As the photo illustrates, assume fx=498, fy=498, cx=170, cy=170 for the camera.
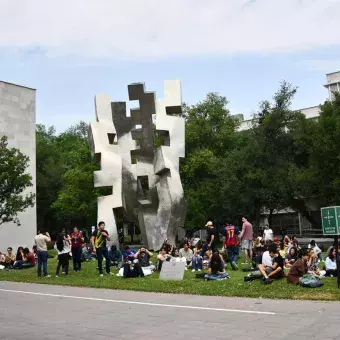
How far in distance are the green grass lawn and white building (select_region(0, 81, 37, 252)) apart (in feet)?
67.6

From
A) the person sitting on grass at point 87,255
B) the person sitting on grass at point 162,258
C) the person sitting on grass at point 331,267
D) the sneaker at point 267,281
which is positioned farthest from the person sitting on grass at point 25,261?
the person sitting on grass at point 331,267

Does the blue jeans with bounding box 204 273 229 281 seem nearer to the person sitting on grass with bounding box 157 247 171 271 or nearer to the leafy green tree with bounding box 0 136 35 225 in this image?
the person sitting on grass with bounding box 157 247 171 271

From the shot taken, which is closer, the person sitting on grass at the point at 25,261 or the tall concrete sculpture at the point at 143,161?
the person sitting on grass at the point at 25,261

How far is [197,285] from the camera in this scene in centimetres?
1342

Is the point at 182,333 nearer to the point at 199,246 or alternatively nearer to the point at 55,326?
the point at 55,326

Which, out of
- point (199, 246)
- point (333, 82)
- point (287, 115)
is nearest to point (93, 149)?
point (199, 246)

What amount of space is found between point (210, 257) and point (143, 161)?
10409 millimetres

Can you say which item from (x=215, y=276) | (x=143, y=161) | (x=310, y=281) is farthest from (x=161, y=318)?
(x=143, y=161)

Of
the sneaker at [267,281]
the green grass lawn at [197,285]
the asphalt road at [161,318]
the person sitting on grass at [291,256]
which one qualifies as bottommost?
the asphalt road at [161,318]

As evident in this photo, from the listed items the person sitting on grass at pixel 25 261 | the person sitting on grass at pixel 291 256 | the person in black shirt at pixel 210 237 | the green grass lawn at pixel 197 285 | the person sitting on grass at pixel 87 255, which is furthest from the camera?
the person sitting on grass at pixel 87 255

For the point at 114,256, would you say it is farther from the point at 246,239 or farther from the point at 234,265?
the point at 234,265

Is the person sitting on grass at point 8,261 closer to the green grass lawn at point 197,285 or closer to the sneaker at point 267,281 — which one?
the green grass lawn at point 197,285

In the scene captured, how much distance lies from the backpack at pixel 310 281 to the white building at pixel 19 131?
29.4 meters

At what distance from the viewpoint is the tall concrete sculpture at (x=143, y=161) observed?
24672 millimetres
